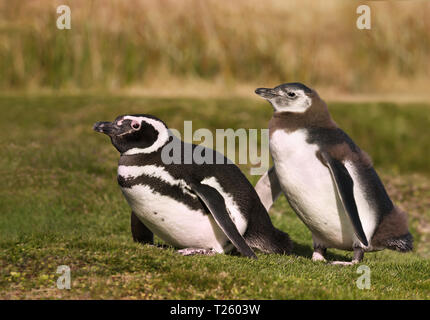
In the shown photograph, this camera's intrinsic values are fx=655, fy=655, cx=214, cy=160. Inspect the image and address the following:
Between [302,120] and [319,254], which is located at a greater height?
[302,120]

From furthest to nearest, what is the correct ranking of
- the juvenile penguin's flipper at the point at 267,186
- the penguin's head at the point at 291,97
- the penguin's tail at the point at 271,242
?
the juvenile penguin's flipper at the point at 267,186 < the penguin's tail at the point at 271,242 < the penguin's head at the point at 291,97

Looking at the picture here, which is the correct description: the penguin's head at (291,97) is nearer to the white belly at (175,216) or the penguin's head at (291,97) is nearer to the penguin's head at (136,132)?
the white belly at (175,216)

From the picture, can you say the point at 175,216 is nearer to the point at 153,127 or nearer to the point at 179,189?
the point at 179,189

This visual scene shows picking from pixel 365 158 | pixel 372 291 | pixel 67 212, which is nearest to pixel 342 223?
pixel 365 158

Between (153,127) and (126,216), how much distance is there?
164 inches

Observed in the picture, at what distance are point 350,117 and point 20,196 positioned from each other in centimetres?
966

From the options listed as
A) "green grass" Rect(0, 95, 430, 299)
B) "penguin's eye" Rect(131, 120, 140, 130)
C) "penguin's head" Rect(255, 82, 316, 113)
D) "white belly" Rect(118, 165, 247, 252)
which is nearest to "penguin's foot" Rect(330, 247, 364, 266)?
"green grass" Rect(0, 95, 430, 299)

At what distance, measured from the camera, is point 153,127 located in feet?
22.3

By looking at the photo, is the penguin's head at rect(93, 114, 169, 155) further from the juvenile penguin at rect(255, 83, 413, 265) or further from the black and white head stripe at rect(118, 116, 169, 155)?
the juvenile penguin at rect(255, 83, 413, 265)

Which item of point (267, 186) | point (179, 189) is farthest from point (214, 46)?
point (179, 189)

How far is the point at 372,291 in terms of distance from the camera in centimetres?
593

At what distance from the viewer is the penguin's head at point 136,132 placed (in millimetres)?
6750

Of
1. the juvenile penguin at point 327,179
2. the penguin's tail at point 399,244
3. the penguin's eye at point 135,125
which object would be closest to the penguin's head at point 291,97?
the juvenile penguin at point 327,179

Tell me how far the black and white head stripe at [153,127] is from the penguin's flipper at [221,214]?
0.57m
